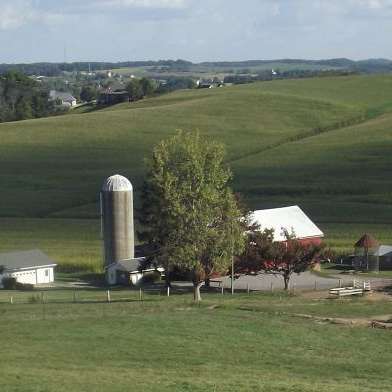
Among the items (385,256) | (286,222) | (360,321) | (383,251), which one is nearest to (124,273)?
(286,222)

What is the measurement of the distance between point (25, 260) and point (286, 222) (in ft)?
53.3

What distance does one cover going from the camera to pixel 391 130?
120 meters

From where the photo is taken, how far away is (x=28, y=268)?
57.0m

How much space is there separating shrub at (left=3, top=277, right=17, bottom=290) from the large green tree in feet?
36.6

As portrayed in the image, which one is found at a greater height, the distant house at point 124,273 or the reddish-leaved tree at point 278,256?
the reddish-leaved tree at point 278,256

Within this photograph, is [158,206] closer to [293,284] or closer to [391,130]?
[293,284]

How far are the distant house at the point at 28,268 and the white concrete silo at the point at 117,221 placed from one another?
14.0 ft

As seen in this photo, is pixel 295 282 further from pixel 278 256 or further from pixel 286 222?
pixel 286 222

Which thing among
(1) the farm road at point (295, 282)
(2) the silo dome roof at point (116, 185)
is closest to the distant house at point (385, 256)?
(1) the farm road at point (295, 282)

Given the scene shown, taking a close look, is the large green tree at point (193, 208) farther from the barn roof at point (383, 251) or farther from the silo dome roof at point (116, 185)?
the barn roof at point (383, 251)

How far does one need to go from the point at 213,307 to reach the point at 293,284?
1526 cm

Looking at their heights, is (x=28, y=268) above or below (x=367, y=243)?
below

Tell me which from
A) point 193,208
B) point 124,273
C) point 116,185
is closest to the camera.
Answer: point 193,208

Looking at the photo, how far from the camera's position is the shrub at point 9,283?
183 feet
